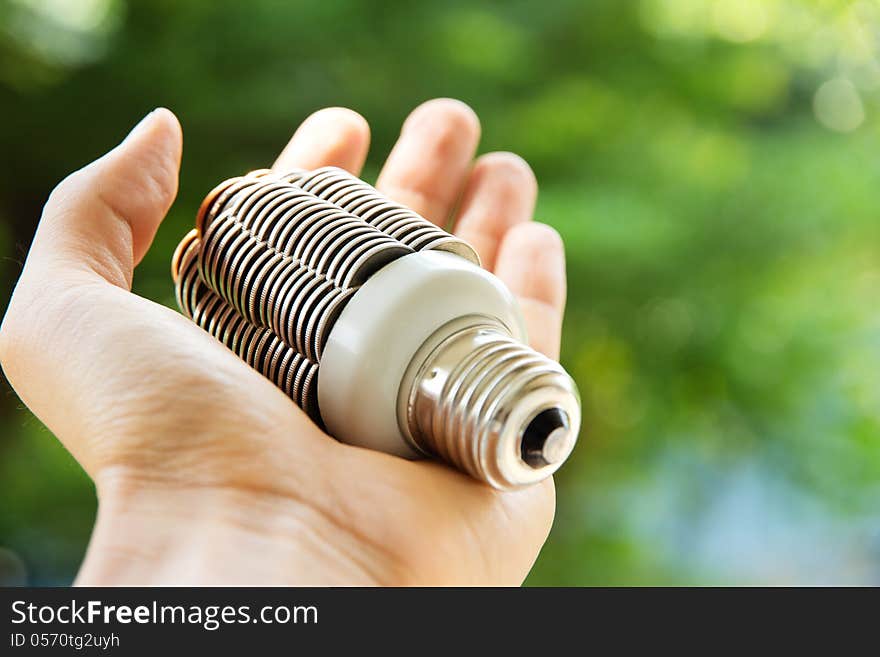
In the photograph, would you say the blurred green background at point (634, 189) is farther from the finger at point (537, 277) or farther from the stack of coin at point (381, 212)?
the stack of coin at point (381, 212)

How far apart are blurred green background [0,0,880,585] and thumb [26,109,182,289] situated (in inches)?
12.2

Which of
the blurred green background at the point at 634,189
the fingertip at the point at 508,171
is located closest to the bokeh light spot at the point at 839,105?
the blurred green background at the point at 634,189

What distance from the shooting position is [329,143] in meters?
0.59

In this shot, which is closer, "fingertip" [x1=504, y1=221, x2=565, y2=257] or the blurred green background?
"fingertip" [x1=504, y1=221, x2=565, y2=257]

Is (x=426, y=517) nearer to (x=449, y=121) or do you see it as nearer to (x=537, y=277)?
(x=537, y=277)

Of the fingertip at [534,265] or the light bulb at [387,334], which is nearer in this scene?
the light bulb at [387,334]

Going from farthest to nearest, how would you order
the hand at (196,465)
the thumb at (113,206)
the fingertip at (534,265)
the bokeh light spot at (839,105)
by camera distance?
the bokeh light spot at (839,105)
the fingertip at (534,265)
the thumb at (113,206)
the hand at (196,465)

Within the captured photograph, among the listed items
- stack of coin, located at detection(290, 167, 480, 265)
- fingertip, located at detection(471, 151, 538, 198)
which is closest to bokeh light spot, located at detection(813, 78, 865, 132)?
fingertip, located at detection(471, 151, 538, 198)

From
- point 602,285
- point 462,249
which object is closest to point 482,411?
point 462,249

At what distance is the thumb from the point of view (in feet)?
1.43

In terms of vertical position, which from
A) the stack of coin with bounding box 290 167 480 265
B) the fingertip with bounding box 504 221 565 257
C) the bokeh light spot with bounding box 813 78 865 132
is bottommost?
the stack of coin with bounding box 290 167 480 265

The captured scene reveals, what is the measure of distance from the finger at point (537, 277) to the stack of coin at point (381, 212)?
13cm

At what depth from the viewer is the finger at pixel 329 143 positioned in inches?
23.1

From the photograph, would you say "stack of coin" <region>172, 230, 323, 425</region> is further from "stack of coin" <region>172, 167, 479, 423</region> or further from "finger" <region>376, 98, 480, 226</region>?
"finger" <region>376, 98, 480, 226</region>
